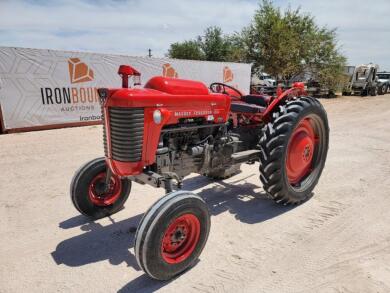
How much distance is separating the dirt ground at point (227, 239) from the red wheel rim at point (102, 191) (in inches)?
8.1

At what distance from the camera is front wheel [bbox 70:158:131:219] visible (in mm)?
3213

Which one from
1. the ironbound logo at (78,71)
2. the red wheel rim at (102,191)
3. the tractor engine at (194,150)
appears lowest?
the red wheel rim at (102,191)

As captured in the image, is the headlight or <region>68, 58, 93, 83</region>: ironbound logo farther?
<region>68, 58, 93, 83</region>: ironbound logo

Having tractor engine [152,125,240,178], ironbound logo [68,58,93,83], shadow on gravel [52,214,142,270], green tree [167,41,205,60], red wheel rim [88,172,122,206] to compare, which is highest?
green tree [167,41,205,60]

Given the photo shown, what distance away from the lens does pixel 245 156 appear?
12.0 feet

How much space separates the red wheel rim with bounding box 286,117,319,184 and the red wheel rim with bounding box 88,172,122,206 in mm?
2019

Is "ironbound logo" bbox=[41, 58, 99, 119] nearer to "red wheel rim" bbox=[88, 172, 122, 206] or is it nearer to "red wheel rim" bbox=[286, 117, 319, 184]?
"red wheel rim" bbox=[88, 172, 122, 206]

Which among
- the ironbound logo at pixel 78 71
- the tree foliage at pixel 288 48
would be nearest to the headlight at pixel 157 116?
the ironbound logo at pixel 78 71

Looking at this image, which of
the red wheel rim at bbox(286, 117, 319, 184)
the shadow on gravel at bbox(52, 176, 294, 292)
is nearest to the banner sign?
the shadow on gravel at bbox(52, 176, 294, 292)

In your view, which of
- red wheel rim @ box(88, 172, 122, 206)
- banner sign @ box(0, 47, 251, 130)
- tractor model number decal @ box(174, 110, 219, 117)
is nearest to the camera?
tractor model number decal @ box(174, 110, 219, 117)

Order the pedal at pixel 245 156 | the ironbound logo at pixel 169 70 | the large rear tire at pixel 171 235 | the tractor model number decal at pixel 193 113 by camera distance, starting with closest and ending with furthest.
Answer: the large rear tire at pixel 171 235 < the tractor model number decal at pixel 193 113 < the pedal at pixel 245 156 < the ironbound logo at pixel 169 70

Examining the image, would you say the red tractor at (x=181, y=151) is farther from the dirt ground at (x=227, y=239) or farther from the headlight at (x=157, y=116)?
the dirt ground at (x=227, y=239)

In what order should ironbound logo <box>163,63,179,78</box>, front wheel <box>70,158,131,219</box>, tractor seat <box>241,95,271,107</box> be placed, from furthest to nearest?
ironbound logo <box>163,63,179,78</box>
tractor seat <box>241,95,271,107</box>
front wheel <box>70,158,131,219</box>

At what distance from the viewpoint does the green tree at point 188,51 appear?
30353mm
